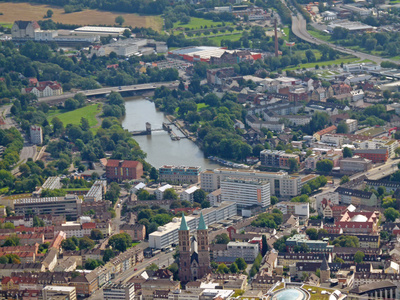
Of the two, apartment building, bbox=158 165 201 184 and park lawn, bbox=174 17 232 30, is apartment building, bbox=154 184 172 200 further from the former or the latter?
park lawn, bbox=174 17 232 30

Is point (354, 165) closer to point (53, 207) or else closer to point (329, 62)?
point (53, 207)

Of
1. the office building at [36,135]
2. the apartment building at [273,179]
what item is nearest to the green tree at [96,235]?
the apartment building at [273,179]

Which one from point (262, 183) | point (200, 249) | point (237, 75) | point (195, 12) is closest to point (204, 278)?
point (200, 249)

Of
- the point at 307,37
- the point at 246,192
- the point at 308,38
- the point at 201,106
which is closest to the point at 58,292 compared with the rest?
the point at 246,192

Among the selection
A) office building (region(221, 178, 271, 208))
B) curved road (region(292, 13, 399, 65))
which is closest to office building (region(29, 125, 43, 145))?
office building (region(221, 178, 271, 208))

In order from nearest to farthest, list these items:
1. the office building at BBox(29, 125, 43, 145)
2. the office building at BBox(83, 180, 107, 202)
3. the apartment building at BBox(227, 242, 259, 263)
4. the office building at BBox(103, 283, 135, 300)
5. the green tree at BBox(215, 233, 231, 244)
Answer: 1. the office building at BBox(103, 283, 135, 300)
2. the apartment building at BBox(227, 242, 259, 263)
3. the green tree at BBox(215, 233, 231, 244)
4. the office building at BBox(83, 180, 107, 202)
5. the office building at BBox(29, 125, 43, 145)

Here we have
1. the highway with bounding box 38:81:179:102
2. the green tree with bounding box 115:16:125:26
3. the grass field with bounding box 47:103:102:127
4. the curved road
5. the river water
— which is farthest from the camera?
the green tree with bounding box 115:16:125:26
